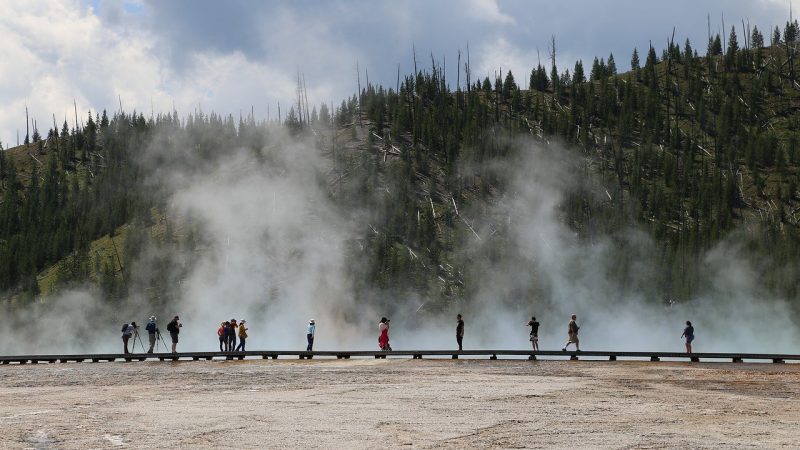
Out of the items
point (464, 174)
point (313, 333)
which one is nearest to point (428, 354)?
point (313, 333)

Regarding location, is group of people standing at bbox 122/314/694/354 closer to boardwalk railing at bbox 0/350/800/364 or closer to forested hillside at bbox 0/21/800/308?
boardwalk railing at bbox 0/350/800/364

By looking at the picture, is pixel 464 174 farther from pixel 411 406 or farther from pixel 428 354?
pixel 411 406

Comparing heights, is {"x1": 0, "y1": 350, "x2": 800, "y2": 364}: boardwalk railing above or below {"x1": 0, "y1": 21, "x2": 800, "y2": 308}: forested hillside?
below

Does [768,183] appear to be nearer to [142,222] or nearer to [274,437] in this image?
[142,222]

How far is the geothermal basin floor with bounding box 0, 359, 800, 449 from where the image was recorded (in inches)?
614

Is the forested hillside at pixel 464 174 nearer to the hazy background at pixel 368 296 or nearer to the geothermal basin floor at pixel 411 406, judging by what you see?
the hazy background at pixel 368 296

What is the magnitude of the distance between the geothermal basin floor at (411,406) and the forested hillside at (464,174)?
6183 centimetres

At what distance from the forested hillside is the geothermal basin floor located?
61.8 meters

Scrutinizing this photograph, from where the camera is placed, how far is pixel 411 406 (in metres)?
20.2

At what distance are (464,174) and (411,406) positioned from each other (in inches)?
3494

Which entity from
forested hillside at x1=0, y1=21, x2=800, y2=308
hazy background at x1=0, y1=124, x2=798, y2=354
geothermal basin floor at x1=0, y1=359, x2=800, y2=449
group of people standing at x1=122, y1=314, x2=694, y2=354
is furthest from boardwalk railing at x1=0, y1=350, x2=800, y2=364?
forested hillside at x1=0, y1=21, x2=800, y2=308

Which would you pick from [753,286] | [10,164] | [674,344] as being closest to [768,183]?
[753,286]

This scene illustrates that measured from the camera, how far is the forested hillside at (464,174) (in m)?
95.7

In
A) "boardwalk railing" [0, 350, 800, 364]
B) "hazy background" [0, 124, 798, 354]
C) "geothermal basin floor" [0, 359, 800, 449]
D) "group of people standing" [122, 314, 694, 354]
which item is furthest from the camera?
"hazy background" [0, 124, 798, 354]
